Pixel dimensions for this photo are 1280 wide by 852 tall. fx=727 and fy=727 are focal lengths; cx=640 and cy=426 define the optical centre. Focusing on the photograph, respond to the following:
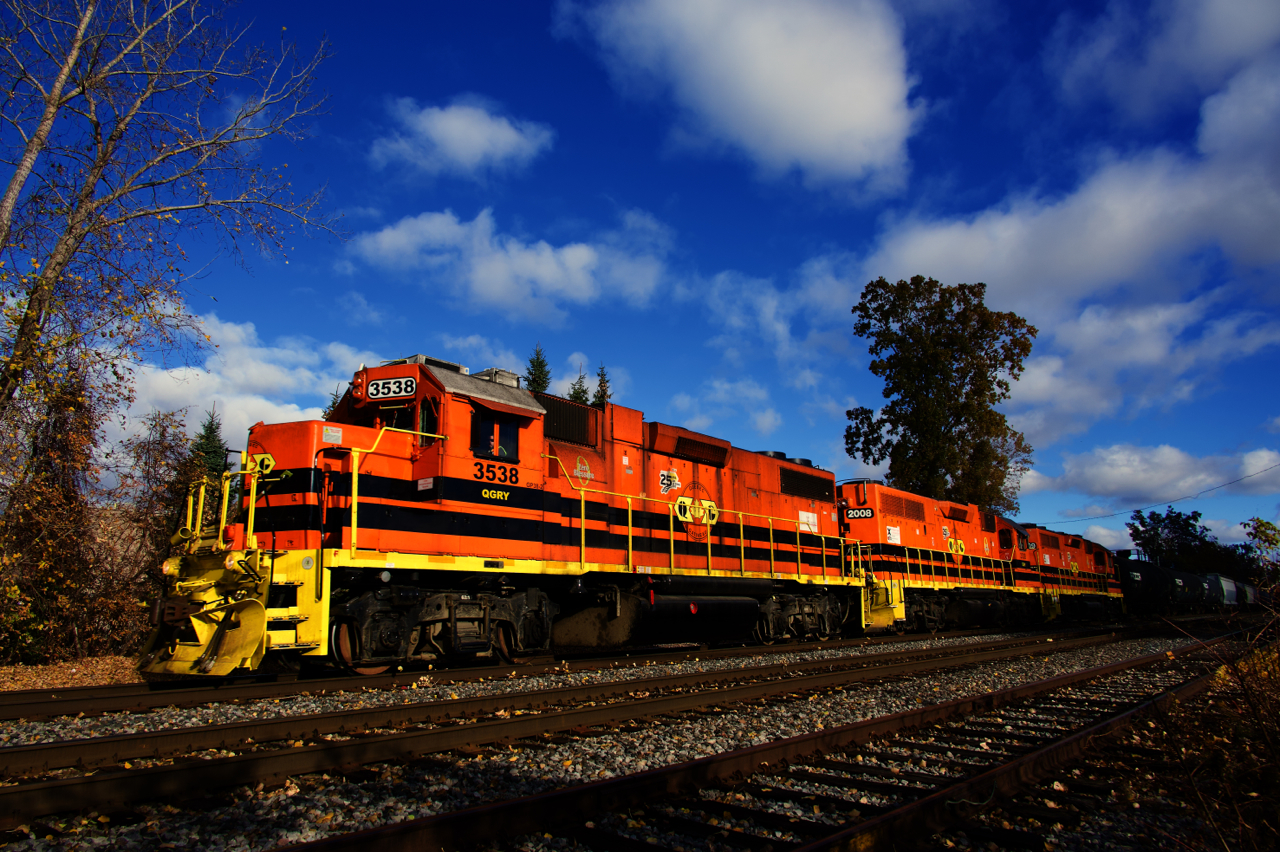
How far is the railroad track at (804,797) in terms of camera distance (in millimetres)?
3289

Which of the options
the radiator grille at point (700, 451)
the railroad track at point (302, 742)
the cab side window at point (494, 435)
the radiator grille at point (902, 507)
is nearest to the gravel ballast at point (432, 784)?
the railroad track at point (302, 742)

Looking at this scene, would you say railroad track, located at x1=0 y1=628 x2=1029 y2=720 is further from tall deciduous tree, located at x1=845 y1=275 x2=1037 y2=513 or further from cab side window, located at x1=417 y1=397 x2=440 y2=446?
tall deciduous tree, located at x1=845 y1=275 x2=1037 y2=513

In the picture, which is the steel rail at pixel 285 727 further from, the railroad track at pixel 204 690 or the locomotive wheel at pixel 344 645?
the locomotive wheel at pixel 344 645

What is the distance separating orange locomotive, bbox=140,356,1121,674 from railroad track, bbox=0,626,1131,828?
1.86 meters

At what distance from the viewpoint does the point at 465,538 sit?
29.7ft

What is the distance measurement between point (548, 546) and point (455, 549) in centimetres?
157

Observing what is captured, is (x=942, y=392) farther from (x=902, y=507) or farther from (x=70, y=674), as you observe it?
(x=70, y=674)

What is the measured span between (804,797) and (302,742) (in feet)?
11.9

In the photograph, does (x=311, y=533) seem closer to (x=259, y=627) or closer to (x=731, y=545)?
(x=259, y=627)

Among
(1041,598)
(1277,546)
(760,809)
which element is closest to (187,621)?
(760,809)

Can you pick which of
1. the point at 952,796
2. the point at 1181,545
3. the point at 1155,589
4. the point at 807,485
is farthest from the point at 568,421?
the point at 1181,545

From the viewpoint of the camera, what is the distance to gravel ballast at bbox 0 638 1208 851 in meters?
3.44

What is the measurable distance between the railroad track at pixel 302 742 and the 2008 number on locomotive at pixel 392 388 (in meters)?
4.14

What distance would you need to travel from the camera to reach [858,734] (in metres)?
5.44
